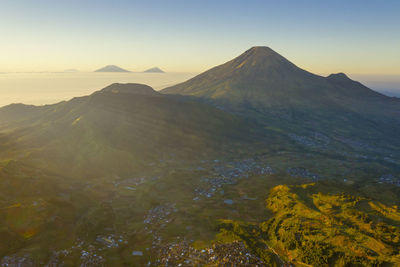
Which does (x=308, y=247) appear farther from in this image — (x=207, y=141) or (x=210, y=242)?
(x=207, y=141)

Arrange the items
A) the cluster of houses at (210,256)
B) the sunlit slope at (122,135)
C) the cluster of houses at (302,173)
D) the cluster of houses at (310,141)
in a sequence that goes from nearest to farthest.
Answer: the cluster of houses at (210,256) < the cluster of houses at (302,173) < the sunlit slope at (122,135) < the cluster of houses at (310,141)

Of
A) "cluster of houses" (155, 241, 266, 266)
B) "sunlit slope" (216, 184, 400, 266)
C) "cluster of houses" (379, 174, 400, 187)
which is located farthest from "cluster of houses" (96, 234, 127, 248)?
"cluster of houses" (379, 174, 400, 187)

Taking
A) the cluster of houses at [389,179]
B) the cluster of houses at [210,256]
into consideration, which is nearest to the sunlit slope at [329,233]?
the cluster of houses at [210,256]

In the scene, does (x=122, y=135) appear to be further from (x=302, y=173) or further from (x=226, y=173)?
(x=302, y=173)

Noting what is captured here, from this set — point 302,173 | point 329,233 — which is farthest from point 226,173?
point 329,233

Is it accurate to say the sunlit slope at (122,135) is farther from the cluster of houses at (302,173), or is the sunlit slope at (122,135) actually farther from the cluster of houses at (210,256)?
the cluster of houses at (210,256)

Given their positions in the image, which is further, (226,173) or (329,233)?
(226,173)

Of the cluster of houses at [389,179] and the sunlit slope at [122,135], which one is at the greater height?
the sunlit slope at [122,135]

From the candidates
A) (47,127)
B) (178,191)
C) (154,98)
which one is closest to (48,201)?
(178,191)
